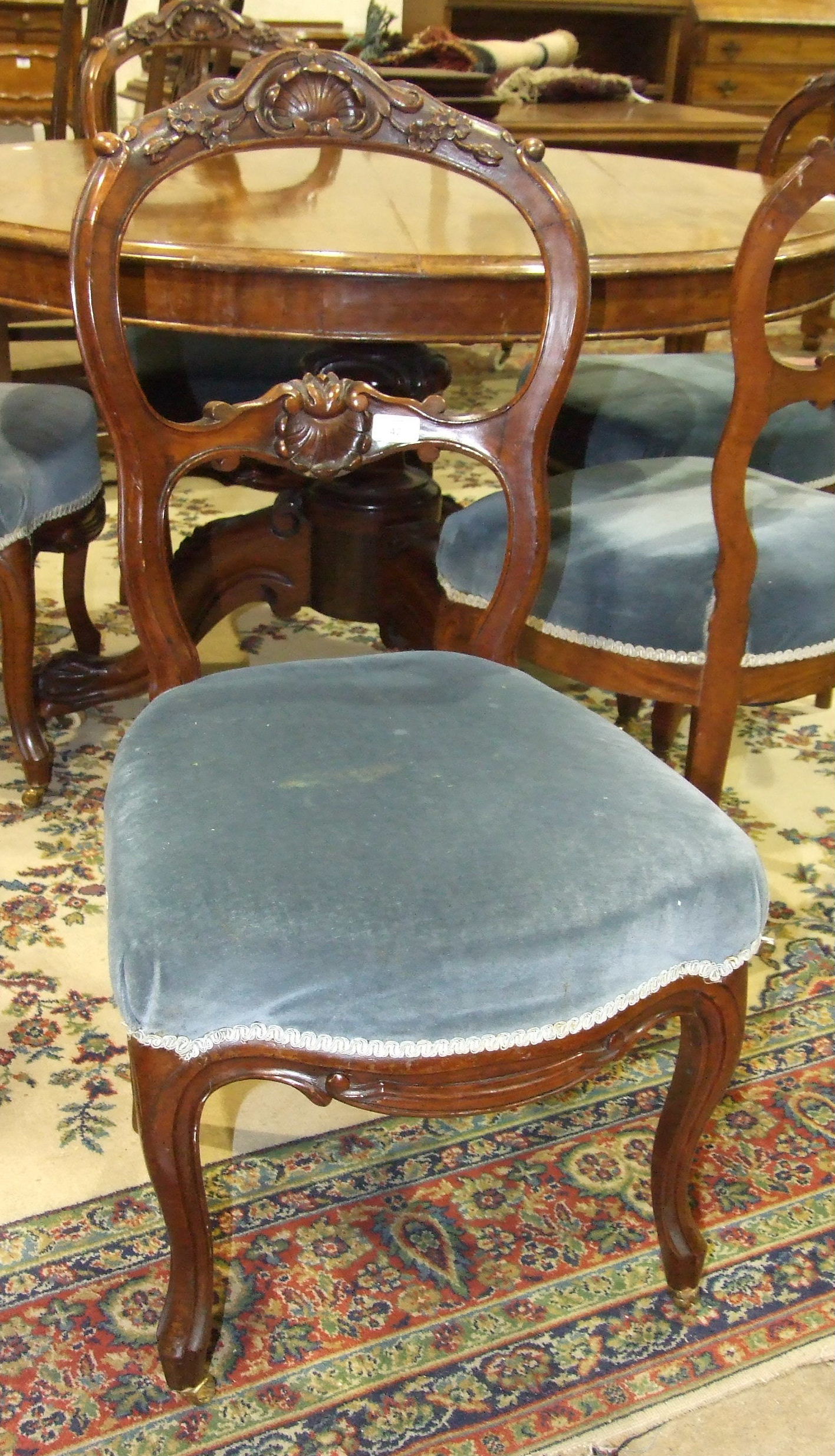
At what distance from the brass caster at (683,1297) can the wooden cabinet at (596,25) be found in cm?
402

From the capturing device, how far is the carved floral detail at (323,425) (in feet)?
3.76

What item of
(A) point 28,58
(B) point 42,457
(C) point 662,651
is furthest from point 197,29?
(A) point 28,58

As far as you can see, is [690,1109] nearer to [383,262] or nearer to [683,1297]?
[683,1297]

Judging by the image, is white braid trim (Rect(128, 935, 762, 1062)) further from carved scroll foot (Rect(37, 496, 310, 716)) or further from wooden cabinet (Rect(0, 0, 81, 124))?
wooden cabinet (Rect(0, 0, 81, 124))

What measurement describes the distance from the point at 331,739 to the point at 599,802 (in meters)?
0.22

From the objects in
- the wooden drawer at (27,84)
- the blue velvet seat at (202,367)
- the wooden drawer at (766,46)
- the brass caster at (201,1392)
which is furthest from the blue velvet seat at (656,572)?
the wooden drawer at (27,84)

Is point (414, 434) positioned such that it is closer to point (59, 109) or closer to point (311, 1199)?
point (311, 1199)

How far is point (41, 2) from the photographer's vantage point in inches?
165

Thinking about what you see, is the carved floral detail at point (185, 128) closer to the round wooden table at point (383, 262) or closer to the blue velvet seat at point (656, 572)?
the round wooden table at point (383, 262)

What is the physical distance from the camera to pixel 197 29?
1869 millimetres

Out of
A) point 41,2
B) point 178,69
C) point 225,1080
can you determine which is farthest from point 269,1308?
point 41,2

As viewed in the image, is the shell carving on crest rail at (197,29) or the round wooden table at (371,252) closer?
the round wooden table at (371,252)

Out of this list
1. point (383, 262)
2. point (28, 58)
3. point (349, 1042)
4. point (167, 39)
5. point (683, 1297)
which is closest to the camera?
point (349, 1042)

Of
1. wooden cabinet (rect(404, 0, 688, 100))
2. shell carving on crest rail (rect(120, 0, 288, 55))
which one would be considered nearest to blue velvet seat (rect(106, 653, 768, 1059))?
shell carving on crest rail (rect(120, 0, 288, 55))
